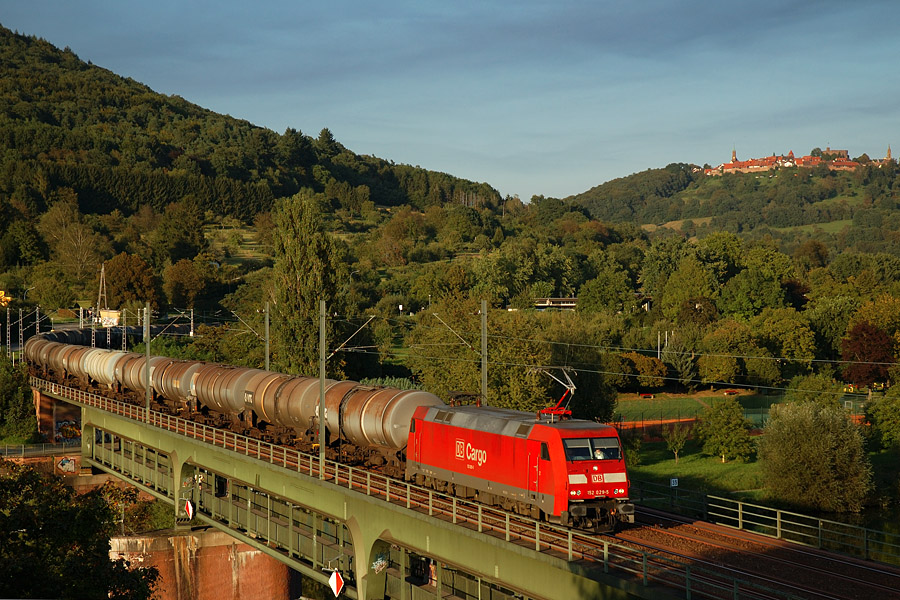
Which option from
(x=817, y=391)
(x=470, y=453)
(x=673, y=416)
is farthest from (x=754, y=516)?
(x=673, y=416)

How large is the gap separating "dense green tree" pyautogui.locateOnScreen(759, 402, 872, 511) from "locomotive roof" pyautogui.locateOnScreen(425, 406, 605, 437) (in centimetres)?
3204

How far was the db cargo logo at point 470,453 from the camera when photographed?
2994cm

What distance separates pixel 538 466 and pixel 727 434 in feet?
158

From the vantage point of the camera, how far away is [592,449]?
1059 inches

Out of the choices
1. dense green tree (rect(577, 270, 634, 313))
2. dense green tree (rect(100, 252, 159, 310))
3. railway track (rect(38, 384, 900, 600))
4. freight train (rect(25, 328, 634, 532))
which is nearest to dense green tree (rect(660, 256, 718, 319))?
dense green tree (rect(577, 270, 634, 313))

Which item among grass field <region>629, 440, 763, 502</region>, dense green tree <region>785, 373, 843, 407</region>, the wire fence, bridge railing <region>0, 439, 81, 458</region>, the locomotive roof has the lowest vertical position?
grass field <region>629, 440, 763, 502</region>

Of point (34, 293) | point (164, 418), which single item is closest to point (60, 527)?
point (164, 418)

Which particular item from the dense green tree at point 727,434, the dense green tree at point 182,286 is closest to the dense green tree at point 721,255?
the dense green tree at point 182,286

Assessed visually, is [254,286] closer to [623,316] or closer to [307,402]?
[623,316]

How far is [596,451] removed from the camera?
2692cm

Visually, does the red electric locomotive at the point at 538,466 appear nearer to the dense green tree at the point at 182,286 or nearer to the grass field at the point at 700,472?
the grass field at the point at 700,472

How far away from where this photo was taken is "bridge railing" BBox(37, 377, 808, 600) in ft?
68.5

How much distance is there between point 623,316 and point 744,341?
29710mm

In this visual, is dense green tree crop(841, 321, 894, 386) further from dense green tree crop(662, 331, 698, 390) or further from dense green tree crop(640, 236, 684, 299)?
dense green tree crop(640, 236, 684, 299)
